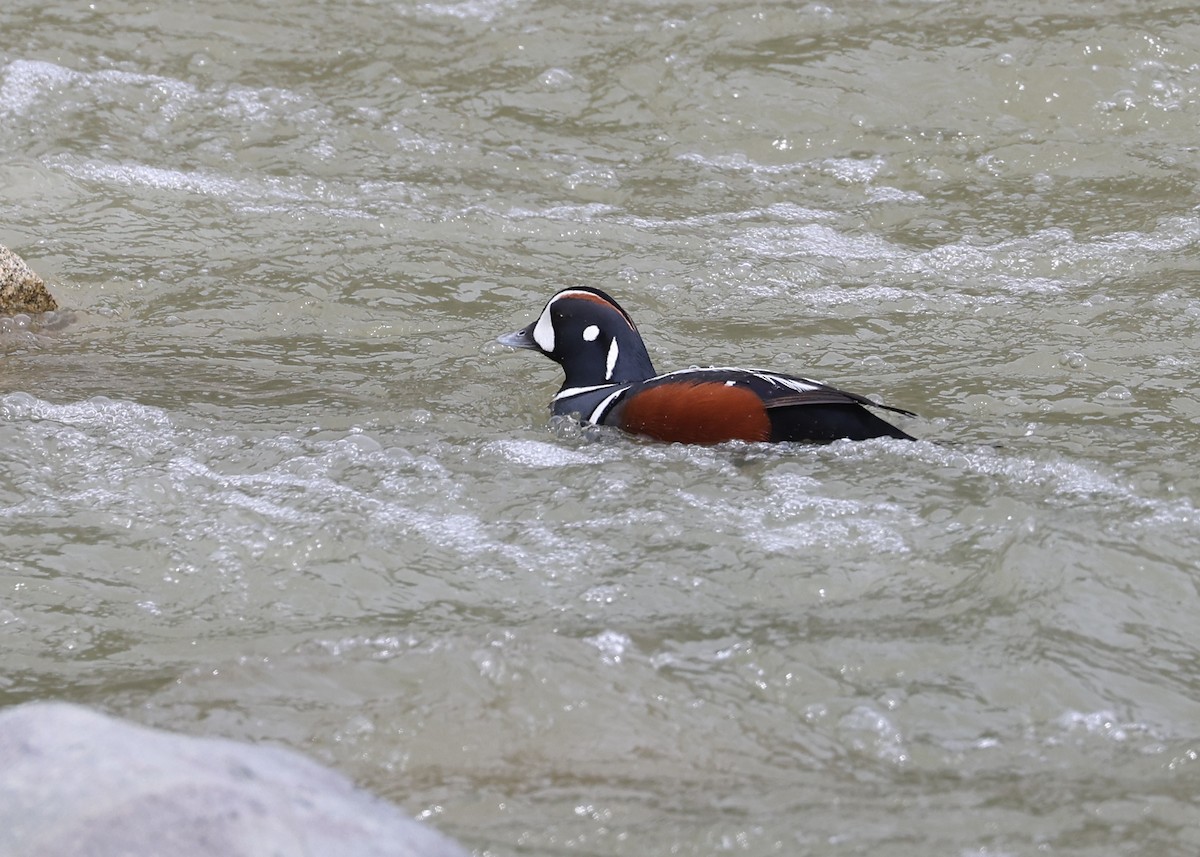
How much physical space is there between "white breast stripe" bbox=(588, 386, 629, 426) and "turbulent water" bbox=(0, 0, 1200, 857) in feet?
0.30

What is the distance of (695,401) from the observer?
4801 millimetres

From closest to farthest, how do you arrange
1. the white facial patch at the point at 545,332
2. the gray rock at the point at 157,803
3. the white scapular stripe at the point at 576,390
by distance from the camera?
the gray rock at the point at 157,803 < the white scapular stripe at the point at 576,390 < the white facial patch at the point at 545,332

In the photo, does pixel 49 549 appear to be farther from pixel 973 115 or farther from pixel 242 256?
pixel 973 115

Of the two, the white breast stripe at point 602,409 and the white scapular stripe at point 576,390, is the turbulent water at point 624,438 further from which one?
the white scapular stripe at point 576,390

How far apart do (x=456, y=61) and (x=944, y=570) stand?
6.52m

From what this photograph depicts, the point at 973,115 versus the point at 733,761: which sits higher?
the point at 973,115

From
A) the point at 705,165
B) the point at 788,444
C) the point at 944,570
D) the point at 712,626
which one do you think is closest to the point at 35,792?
the point at 712,626

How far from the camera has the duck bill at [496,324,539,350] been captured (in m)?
5.62

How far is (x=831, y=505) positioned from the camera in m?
4.34

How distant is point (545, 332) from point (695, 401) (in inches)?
38.2

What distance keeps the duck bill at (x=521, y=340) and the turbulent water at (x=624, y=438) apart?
0.65 ft

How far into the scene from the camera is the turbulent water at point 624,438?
3189mm

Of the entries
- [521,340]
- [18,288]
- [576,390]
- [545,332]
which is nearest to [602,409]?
[576,390]

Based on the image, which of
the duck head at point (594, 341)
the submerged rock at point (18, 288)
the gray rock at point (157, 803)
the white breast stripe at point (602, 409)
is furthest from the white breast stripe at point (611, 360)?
the gray rock at point (157, 803)
